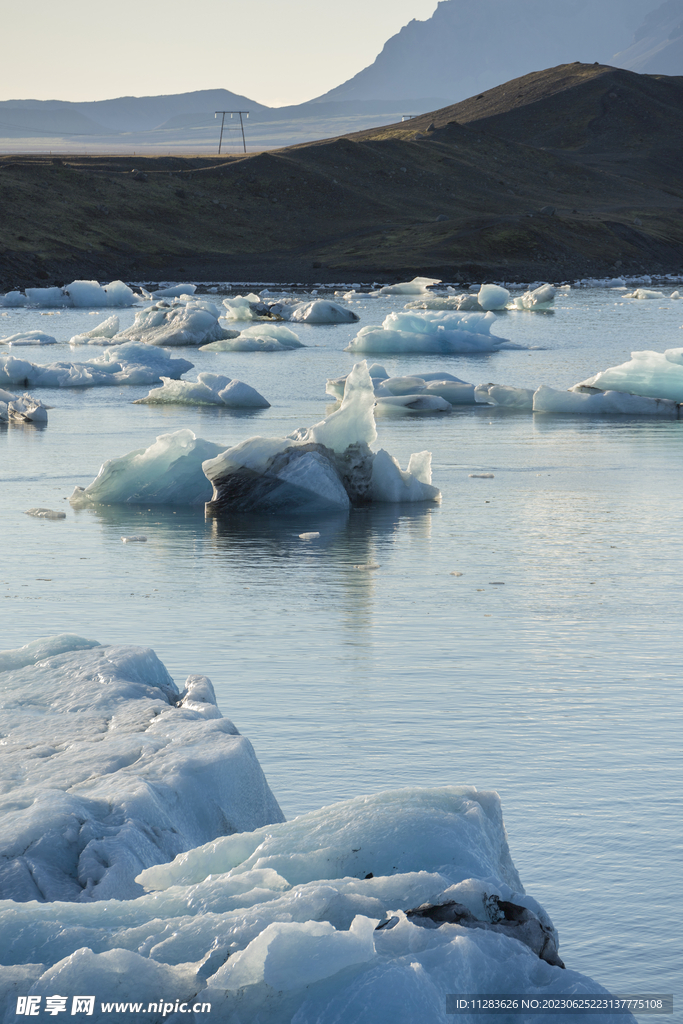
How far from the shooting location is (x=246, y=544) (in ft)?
27.5

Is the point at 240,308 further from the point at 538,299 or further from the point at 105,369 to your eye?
the point at 105,369

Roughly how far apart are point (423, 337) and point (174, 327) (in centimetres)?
544

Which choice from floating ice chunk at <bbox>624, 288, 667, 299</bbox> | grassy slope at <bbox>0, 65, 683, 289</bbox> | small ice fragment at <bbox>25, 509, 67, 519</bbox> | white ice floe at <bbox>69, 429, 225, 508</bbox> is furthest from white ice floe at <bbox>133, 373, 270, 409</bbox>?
grassy slope at <bbox>0, 65, 683, 289</bbox>

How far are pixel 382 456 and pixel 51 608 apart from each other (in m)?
3.64

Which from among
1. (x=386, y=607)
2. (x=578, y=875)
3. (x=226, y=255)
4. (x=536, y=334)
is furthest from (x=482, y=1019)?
(x=226, y=255)

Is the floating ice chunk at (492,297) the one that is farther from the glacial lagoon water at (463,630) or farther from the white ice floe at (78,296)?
the glacial lagoon water at (463,630)

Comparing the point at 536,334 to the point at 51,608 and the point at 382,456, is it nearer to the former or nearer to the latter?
the point at 382,456

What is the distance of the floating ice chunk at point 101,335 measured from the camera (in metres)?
25.8

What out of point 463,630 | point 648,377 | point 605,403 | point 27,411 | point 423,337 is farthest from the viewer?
point 423,337

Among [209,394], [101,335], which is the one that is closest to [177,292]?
[101,335]

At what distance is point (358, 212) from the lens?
75.9 metres

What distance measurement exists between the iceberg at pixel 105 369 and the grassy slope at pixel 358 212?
29.8 meters

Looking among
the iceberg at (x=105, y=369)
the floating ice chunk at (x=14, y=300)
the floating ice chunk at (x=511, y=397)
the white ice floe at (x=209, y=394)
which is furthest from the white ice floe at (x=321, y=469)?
the floating ice chunk at (x=14, y=300)

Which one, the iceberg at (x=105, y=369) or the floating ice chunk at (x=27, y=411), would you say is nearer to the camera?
the floating ice chunk at (x=27, y=411)
